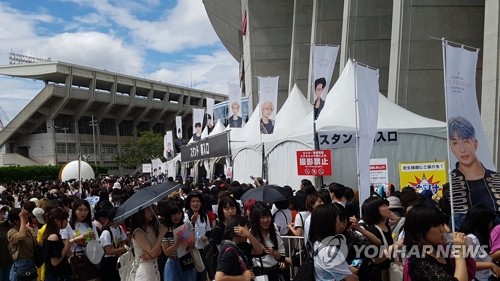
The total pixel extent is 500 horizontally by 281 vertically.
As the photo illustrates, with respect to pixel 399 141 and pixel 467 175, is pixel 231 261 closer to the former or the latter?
pixel 467 175

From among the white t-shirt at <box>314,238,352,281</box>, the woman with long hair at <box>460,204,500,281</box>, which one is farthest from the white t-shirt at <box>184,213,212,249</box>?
the woman with long hair at <box>460,204,500,281</box>

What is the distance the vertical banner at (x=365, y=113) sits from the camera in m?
8.20

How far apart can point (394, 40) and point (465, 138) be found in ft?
34.3

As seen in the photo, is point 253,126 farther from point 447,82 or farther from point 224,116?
point 224,116

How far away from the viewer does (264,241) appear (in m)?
4.75

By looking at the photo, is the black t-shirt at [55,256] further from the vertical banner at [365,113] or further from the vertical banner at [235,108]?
the vertical banner at [235,108]

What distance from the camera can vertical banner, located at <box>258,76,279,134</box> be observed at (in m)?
16.8

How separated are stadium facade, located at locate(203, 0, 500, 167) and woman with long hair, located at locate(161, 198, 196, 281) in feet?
29.0

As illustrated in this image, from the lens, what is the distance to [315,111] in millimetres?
12875

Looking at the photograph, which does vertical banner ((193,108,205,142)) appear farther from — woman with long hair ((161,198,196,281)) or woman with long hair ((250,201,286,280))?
woman with long hair ((250,201,286,280))

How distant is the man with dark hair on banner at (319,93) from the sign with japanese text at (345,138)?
0.60 metres

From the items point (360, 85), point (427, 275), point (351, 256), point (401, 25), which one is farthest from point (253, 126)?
point (427, 275)

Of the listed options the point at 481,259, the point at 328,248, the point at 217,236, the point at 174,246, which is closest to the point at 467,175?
the point at 481,259

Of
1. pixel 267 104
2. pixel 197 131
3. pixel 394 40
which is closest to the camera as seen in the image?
pixel 394 40
